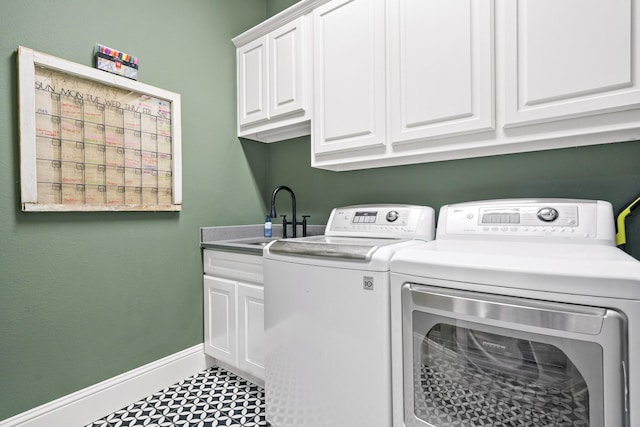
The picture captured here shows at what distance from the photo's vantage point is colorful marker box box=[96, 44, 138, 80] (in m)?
1.67

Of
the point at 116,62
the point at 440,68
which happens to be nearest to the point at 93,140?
the point at 116,62

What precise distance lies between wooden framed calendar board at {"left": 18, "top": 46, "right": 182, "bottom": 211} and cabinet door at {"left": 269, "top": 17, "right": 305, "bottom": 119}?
60 cm

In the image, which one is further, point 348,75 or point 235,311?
point 235,311

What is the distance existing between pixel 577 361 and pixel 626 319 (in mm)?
153

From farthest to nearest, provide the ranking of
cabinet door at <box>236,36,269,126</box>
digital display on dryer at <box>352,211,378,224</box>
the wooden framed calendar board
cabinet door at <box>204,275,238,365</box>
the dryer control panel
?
cabinet door at <box>236,36,269,126</box> → cabinet door at <box>204,275,238,365</box> → digital display on dryer at <box>352,211,378,224</box> → the wooden framed calendar board → the dryer control panel

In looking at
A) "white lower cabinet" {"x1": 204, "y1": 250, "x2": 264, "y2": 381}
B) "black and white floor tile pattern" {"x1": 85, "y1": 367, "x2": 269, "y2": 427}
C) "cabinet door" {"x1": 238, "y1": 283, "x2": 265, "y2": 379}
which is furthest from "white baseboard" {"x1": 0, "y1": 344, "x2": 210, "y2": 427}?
"cabinet door" {"x1": 238, "y1": 283, "x2": 265, "y2": 379}

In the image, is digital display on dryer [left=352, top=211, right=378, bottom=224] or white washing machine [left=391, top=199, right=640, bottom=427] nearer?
white washing machine [left=391, top=199, right=640, bottom=427]

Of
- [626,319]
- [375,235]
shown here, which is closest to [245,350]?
[375,235]

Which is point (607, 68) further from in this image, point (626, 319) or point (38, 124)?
point (38, 124)

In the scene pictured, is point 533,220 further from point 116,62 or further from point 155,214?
point 116,62

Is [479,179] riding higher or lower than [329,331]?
higher

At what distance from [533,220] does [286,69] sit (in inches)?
A: 62.1

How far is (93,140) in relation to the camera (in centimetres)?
166

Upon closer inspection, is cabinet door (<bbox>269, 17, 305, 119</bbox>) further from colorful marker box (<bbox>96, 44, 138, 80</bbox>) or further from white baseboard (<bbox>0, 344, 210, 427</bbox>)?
white baseboard (<bbox>0, 344, 210, 427</bbox>)
